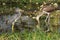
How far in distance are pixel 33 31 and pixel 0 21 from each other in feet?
4.11

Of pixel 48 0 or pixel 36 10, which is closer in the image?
pixel 36 10

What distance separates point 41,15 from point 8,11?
4.52ft

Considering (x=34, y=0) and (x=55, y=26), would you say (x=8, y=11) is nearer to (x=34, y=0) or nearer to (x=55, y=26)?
A: (x=34, y=0)

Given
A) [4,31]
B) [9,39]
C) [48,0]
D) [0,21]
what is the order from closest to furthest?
[9,39], [4,31], [0,21], [48,0]

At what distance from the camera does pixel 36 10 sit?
27.5 ft

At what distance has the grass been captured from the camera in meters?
6.68

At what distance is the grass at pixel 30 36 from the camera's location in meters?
6.68

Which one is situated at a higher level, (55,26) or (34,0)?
(34,0)

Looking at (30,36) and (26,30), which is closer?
(30,36)

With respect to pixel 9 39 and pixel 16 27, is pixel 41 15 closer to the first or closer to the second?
pixel 16 27

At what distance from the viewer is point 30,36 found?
6.74 metres

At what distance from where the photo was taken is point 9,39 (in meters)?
6.73

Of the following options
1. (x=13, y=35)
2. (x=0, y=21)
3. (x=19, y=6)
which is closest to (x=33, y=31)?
(x=13, y=35)

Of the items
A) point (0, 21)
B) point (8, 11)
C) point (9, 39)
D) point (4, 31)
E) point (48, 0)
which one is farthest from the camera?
point (48, 0)
